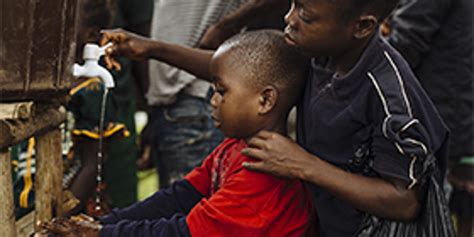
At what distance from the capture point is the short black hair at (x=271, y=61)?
1434 millimetres

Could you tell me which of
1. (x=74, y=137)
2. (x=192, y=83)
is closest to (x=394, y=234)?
(x=192, y=83)

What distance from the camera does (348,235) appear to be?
1346 millimetres

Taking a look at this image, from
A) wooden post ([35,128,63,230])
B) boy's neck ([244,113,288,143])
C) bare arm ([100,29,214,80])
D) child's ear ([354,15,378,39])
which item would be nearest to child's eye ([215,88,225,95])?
boy's neck ([244,113,288,143])

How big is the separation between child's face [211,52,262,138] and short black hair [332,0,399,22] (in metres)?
0.30

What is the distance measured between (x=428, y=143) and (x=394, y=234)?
0.23 m

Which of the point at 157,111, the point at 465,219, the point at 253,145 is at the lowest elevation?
the point at 465,219

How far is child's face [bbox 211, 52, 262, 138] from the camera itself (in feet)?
4.71

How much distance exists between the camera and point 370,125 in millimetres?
1261

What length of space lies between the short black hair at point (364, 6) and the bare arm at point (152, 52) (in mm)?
560

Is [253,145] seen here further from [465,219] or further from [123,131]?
[465,219]

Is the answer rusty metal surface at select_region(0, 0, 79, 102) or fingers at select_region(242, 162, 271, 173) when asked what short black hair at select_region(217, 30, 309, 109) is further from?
rusty metal surface at select_region(0, 0, 79, 102)

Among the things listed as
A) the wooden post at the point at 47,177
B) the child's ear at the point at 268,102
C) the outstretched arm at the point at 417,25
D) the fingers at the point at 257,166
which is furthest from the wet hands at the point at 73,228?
the outstretched arm at the point at 417,25

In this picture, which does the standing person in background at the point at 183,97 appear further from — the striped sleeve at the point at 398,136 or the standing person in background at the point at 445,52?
the striped sleeve at the point at 398,136

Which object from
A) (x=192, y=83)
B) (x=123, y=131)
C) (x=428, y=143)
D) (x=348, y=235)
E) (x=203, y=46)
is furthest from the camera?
(x=123, y=131)
